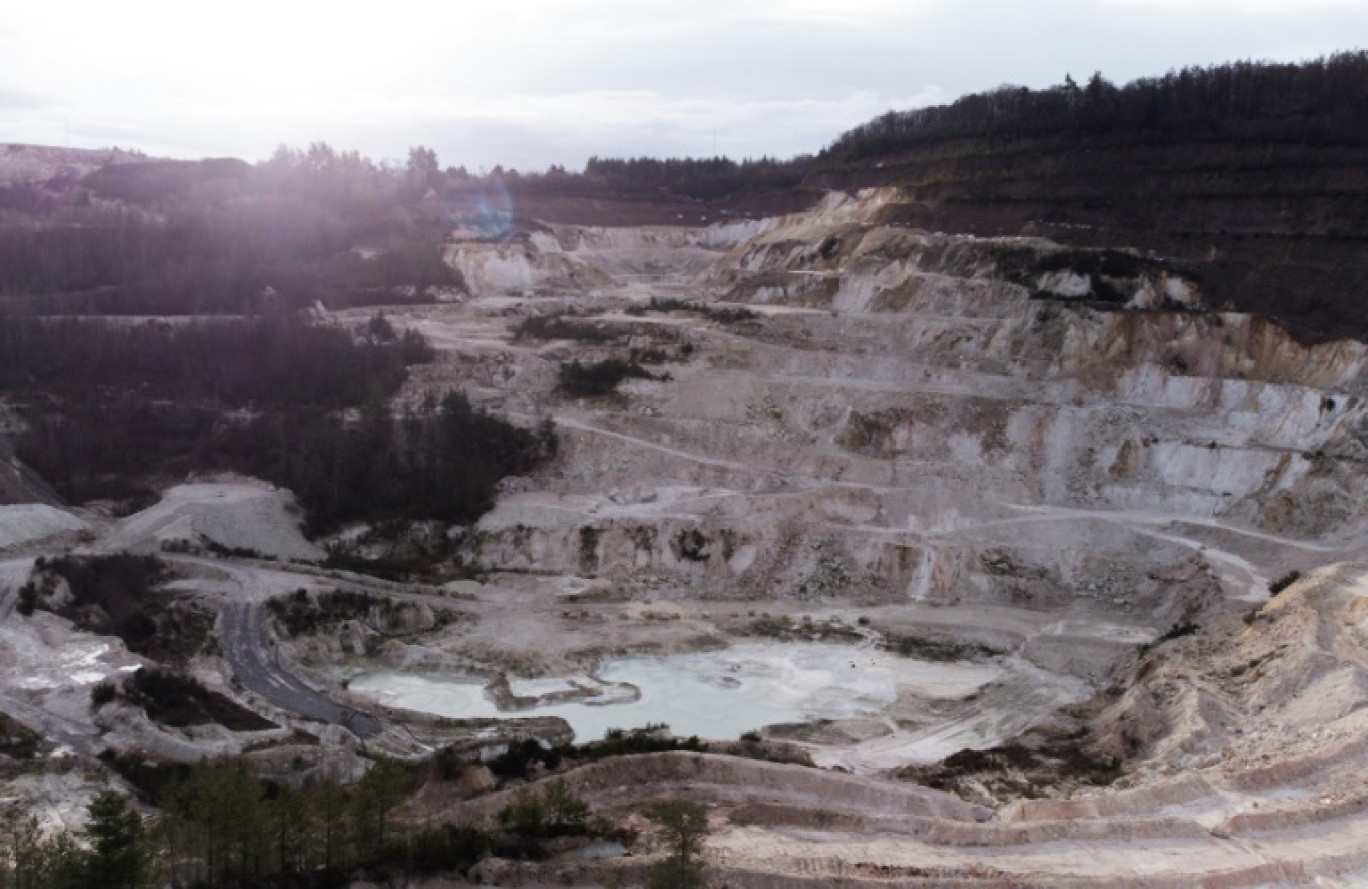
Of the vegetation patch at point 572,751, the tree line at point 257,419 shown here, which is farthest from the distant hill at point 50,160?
the vegetation patch at point 572,751

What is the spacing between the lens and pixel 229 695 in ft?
87.9

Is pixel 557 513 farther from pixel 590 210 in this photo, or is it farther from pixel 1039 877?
pixel 590 210

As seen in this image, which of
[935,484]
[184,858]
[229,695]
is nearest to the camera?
[184,858]

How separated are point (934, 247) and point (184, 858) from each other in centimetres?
4643

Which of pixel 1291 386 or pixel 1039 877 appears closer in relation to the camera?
pixel 1039 877

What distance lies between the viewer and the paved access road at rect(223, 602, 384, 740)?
1020 inches

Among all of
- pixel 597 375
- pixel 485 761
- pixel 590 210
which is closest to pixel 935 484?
pixel 597 375

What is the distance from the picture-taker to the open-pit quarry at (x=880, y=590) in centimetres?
1984

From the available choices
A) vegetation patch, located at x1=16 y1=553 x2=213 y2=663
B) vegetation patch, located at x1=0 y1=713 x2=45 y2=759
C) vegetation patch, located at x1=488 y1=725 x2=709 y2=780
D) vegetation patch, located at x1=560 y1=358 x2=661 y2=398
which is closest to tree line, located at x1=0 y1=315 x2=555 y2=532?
vegetation patch, located at x1=560 y1=358 x2=661 y2=398

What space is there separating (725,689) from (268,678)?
11318 millimetres

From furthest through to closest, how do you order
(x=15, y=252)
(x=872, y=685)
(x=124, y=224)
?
(x=124, y=224), (x=15, y=252), (x=872, y=685)

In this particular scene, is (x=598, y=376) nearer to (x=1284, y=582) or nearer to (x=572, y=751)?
(x=1284, y=582)

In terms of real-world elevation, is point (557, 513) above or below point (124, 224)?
below

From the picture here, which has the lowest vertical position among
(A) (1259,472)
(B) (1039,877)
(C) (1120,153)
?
(B) (1039,877)
